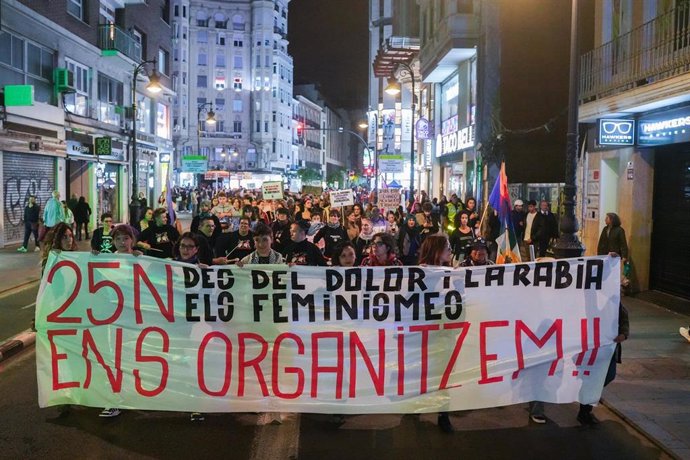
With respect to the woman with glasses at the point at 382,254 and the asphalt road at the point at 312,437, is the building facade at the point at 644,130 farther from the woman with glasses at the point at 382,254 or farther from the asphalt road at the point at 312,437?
the asphalt road at the point at 312,437

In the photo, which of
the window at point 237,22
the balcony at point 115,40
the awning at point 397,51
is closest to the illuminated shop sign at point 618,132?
the balcony at point 115,40

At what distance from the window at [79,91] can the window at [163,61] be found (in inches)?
436

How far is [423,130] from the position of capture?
36.8 m

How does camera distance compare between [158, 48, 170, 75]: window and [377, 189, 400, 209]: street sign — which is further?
[158, 48, 170, 75]: window

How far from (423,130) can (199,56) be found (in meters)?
60.7

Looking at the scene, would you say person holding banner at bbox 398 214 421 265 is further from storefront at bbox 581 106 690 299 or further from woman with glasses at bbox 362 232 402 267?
woman with glasses at bbox 362 232 402 267

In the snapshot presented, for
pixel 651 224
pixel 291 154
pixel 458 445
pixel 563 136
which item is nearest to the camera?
pixel 458 445

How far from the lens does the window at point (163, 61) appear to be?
1508 inches

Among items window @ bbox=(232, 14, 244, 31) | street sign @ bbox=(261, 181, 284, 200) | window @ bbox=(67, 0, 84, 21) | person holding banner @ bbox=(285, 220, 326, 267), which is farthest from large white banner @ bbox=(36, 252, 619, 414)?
window @ bbox=(232, 14, 244, 31)

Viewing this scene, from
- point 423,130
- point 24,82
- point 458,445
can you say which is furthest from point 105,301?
point 423,130

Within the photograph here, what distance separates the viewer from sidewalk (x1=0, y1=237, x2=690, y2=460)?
5.90m

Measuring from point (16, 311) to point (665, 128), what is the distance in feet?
37.9

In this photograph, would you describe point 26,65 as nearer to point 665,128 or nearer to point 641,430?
point 665,128

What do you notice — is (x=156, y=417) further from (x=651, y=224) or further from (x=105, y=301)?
(x=651, y=224)
